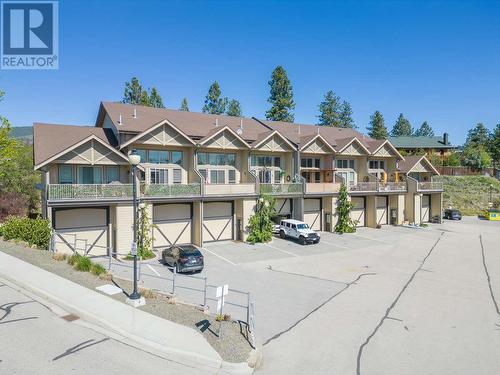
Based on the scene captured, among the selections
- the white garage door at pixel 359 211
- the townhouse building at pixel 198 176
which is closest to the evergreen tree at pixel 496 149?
the townhouse building at pixel 198 176

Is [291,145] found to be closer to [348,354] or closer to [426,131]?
[348,354]

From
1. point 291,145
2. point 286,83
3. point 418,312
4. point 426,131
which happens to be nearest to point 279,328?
point 418,312

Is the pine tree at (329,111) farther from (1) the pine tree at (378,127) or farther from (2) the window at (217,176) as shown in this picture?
(2) the window at (217,176)

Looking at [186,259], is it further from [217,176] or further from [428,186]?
[428,186]


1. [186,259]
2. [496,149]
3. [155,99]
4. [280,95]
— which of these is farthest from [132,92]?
[496,149]

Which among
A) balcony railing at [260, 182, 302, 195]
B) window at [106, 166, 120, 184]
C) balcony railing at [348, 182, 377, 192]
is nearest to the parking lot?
balcony railing at [260, 182, 302, 195]

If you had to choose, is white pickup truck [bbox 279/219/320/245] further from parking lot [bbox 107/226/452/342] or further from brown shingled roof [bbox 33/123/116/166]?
brown shingled roof [bbox 33/123/116/166]
